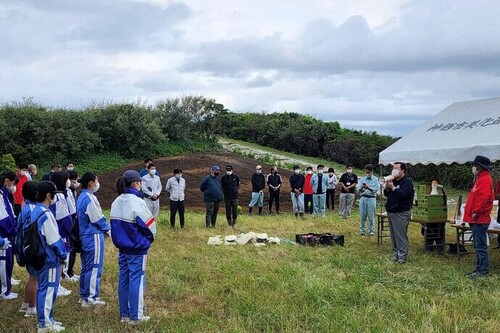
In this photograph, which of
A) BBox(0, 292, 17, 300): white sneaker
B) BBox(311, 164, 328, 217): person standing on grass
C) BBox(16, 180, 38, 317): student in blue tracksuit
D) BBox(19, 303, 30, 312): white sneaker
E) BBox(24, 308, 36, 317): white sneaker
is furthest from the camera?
BBox(311, 164, 328, 217): person standing on grass

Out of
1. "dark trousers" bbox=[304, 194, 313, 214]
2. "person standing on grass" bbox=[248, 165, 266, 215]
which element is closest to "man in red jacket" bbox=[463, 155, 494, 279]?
"dark trousers" bbox=[304, 194, 313, 214]

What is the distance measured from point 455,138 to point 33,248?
7.50 meters

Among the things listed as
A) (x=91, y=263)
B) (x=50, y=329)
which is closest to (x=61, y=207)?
(x=91, y=263)

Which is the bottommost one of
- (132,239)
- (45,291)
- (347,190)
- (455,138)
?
(45,291)

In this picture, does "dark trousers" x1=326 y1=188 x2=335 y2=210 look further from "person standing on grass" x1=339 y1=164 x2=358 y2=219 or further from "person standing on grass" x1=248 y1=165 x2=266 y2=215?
"person standing on grass" x1=339 y1=164 x2=358 y2=219

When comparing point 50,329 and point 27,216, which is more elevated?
point 27,216

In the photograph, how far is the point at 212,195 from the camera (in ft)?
43.3

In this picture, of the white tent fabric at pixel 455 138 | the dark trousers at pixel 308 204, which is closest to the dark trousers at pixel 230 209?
the dark trousers at pixel 308 204

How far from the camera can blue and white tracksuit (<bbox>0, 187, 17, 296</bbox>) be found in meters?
6.30

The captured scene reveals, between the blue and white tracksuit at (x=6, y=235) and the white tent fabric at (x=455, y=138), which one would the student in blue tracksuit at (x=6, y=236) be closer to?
the blue and white tracksuit at (x=6, y=235)

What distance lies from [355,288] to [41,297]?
12.2ft

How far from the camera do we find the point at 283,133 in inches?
1391

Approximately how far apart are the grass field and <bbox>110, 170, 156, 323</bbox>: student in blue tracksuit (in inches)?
12.4

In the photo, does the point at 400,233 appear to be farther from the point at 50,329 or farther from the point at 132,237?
the point at 50,329
